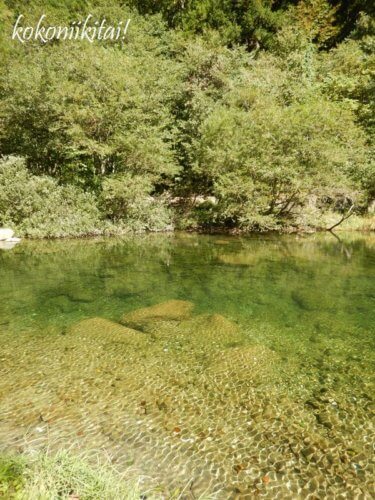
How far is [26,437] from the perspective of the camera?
552 centimetres

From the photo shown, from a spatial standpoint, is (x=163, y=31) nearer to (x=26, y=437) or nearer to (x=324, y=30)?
(x=324, y=30)

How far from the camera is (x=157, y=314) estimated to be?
1125cm

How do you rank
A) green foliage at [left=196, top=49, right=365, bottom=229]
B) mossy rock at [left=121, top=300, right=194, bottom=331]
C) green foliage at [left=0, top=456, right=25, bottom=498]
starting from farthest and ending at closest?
green foliage at [left=196, top=49, right=365, bottom=229], mossy rock at [left=121, top=300, right=194, bottom=331], green foliage at [left=0, top=456, right=25, bottom=498]

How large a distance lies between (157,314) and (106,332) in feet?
6.57

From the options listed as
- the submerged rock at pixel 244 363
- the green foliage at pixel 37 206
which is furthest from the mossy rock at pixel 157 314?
the green foliage at pixel 37 206

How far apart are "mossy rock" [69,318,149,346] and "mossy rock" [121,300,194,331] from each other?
1.61 feet

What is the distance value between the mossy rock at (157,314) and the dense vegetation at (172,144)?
1667 centimetres

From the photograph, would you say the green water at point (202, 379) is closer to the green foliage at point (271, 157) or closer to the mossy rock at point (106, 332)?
the mossy rock at point (106, 332)

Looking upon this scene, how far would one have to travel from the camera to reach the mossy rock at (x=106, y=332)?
9.31m

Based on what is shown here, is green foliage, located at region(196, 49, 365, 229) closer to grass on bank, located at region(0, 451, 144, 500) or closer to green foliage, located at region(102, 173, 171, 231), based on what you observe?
green foliage, located at region(102, 173, 171, 231)

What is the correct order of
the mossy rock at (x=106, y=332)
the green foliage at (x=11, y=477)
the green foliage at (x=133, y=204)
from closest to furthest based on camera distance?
the green foliage at (x=11, y=477), the mossy rock at (x=106, y=332), the green foliage at (x=133, y=204)

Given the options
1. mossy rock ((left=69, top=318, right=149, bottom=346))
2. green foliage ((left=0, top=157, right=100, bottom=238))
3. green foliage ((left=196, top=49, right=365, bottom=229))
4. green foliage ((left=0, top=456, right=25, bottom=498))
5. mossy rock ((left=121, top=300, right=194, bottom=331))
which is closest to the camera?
green foliage ((left=0, top=456, right=25, bottom=498))

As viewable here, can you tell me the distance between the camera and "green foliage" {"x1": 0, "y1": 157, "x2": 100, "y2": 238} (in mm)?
25312

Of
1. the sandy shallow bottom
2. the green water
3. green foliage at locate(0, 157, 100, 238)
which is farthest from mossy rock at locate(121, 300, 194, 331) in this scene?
green foliage at locate(0, 157, 100, 238)
